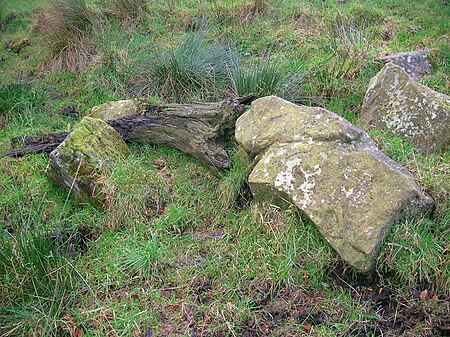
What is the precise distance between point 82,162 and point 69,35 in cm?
378

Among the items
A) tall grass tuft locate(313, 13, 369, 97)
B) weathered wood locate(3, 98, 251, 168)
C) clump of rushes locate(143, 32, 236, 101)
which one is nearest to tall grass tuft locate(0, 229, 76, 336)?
weathered wood locate(3, 98, 251, 168)

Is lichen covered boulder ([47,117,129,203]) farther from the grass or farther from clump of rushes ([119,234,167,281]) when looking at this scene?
clump of rushes ([119,234,167,281])

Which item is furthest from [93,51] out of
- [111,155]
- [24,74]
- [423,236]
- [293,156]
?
[423,236]

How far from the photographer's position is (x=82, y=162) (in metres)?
4.09

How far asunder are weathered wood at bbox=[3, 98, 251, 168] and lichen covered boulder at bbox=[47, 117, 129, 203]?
517 mm

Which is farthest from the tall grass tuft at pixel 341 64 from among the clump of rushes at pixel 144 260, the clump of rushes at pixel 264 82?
the clump of rushes at pixel 144 260

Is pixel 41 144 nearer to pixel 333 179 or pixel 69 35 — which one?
pixel 69 35

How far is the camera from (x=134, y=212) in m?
3.90

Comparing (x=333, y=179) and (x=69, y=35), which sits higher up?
(x=333, y=179)

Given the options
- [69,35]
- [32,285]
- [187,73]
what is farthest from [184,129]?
[69,35]

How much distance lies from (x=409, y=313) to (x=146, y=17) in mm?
6406

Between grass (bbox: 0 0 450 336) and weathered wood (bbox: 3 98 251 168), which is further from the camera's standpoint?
weathered wood (bbox: 3 98 251 168)

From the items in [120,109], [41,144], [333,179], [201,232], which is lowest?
[201,232]

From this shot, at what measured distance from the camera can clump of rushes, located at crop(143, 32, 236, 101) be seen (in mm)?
5645
